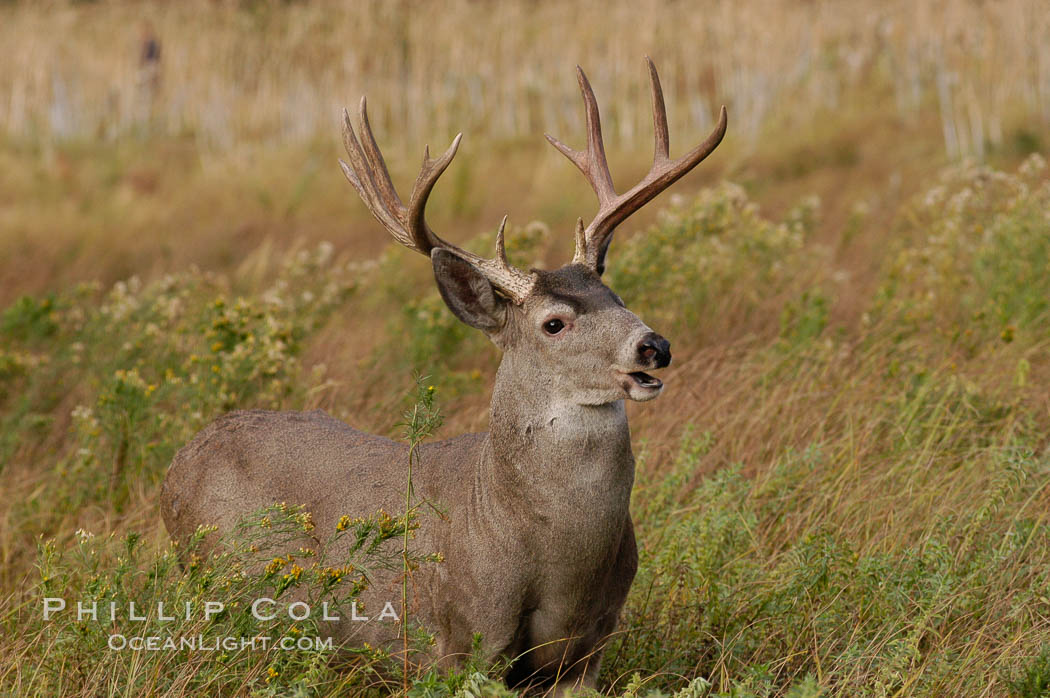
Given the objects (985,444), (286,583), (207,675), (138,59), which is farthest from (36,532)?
(138,59)

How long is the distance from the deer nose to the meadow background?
3.05ft

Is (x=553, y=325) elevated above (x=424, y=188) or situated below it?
below

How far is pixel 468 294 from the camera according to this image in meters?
3.94

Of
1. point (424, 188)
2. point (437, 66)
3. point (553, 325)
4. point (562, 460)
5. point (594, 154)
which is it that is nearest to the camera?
point (562, 460)

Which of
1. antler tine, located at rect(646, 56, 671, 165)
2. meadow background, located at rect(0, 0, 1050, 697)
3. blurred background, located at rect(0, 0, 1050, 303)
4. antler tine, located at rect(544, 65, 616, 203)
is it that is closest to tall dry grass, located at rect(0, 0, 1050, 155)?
blurred background, located at rect(0, 0, 1050, 303)

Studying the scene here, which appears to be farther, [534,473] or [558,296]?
[558,296]

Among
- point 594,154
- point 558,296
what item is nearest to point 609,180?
point 594,154

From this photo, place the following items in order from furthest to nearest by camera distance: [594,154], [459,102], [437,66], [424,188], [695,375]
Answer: [459,102] < [437,66] < [695,375] < [594,154] < [424,188]

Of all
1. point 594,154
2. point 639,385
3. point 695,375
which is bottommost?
point 695,375

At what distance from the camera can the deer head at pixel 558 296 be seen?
3.64m

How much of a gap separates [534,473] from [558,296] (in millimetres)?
580

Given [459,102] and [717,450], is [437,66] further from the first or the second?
[717,450]

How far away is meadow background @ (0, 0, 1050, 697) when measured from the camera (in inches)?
159

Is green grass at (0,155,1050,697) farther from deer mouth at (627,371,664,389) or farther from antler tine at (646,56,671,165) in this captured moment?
antler tine at (646,56,671,165)
